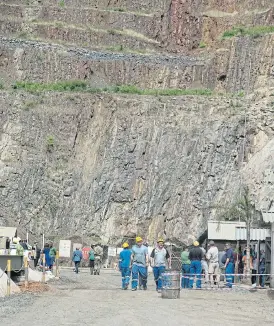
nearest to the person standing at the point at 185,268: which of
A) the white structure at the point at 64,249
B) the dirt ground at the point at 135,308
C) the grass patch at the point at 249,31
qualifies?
the dirt ground at the point at 135,308

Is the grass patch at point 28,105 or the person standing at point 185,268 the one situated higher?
the grass patch at point 28,105

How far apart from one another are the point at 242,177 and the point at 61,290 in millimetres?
31035

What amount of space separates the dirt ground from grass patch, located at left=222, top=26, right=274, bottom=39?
40.6m

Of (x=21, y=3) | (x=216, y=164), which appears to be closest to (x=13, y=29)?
(x=21, y=3)

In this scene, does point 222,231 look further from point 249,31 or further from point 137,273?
point 249,31

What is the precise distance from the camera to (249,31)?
71.8m

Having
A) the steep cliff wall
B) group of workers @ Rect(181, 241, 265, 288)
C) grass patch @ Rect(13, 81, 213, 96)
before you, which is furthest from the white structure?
group of workers @ Rect(181, 241, 265, 288)

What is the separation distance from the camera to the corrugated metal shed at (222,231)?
145ft

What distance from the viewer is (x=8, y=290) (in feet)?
92.5

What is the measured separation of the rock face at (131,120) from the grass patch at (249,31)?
44 cm

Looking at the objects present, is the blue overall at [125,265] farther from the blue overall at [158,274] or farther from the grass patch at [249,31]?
the grass patch at [249,31]

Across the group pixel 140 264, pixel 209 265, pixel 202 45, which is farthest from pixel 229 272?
pixel 202 45

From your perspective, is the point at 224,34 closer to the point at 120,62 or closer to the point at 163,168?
the point at 120,62

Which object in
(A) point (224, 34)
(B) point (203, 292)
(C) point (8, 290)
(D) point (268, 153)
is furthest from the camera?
(A) point (224, 34)
